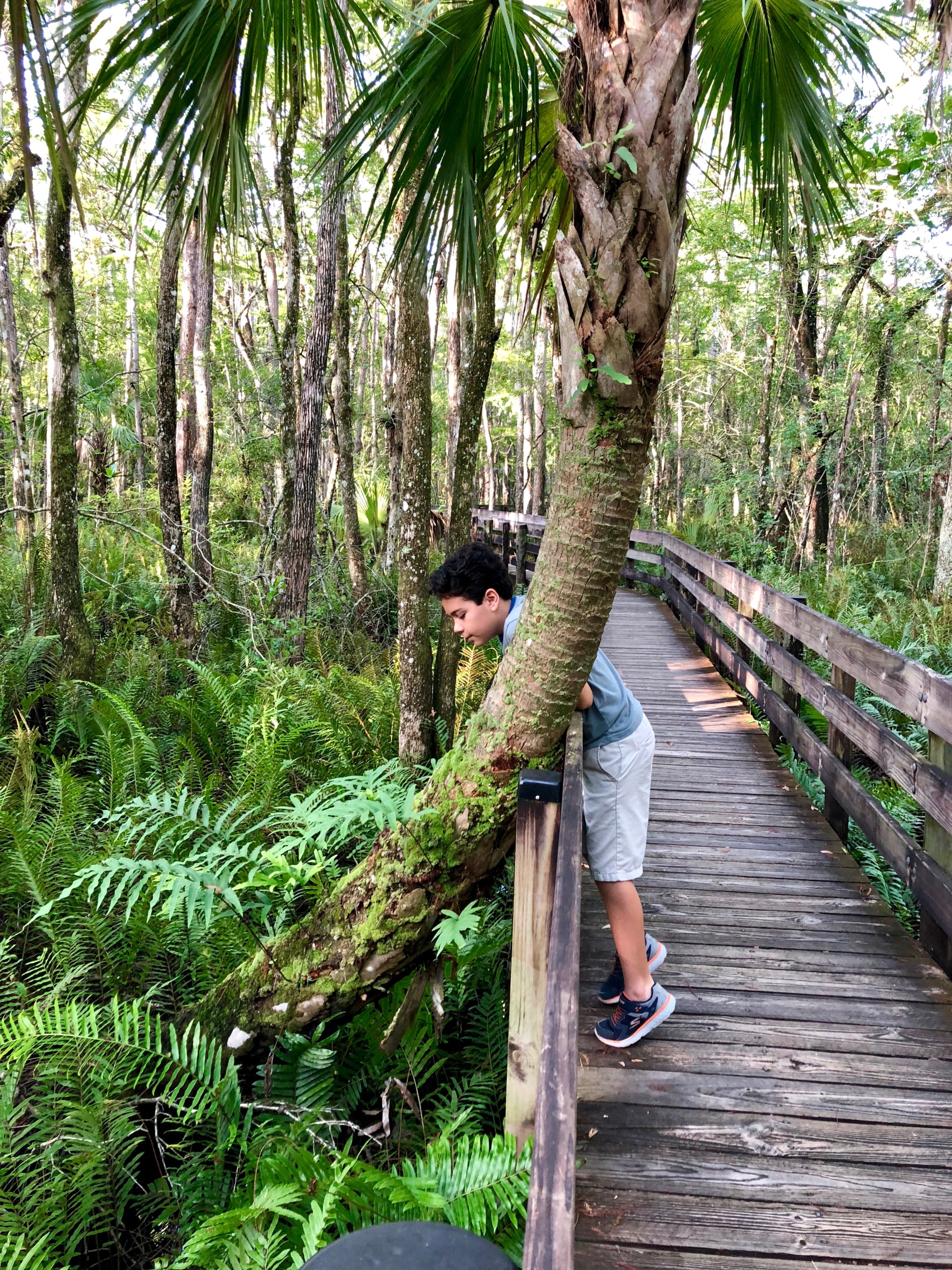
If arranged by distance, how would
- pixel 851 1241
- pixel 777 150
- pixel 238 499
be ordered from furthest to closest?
pixel 238 499 → pixel 777 150 → pixel 851 1241

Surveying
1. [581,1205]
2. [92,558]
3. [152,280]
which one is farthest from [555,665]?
[152,280]

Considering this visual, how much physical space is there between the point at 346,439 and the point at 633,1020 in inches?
397

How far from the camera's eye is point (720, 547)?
16344 mm

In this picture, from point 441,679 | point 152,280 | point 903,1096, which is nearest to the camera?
point 903,1096

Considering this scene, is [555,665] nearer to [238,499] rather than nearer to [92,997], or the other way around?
[92,997]

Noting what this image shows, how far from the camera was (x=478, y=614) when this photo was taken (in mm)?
3170

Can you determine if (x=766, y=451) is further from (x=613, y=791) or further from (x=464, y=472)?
(x=613, y=791)

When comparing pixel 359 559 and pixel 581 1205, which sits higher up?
pixel 359 559

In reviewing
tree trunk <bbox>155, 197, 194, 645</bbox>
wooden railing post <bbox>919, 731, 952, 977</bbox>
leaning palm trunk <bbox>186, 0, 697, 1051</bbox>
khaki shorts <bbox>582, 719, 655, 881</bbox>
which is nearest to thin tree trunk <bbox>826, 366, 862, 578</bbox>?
tree trunk <bbox>155, 197, 194, 645</bbox>

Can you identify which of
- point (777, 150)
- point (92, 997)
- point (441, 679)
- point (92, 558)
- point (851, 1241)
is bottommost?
point (92, 997)

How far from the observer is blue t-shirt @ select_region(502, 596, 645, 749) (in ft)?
9.76

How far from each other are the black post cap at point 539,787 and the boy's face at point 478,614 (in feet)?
2.79

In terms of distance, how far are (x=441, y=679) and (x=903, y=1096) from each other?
4.57m

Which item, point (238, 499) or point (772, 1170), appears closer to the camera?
point (772, 1170)
